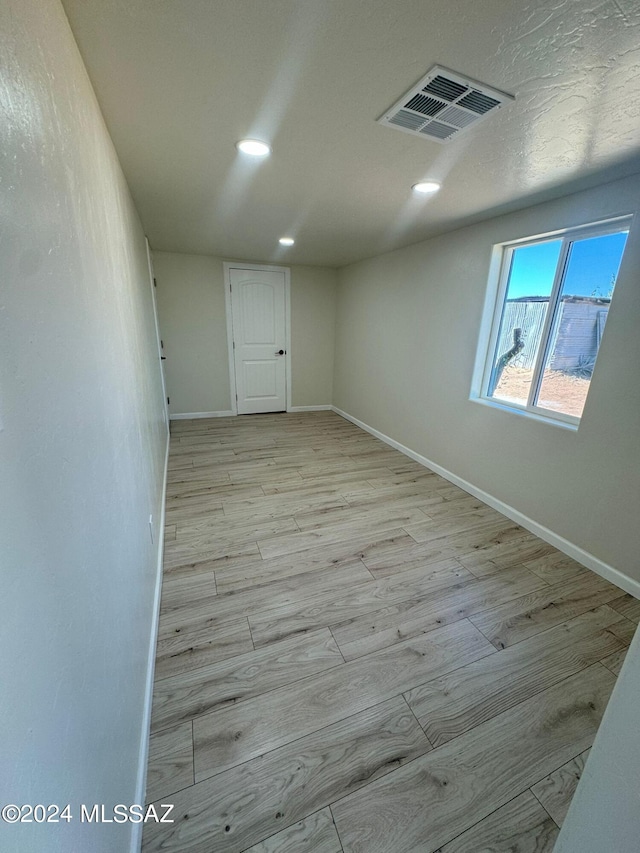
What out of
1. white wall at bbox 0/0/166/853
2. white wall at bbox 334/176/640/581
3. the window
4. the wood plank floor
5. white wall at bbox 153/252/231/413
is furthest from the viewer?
white wall at bbox 153/252/231/413

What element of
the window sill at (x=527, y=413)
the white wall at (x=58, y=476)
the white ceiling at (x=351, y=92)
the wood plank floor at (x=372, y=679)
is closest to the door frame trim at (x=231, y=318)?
the white ceiling at (x=351, y=92)

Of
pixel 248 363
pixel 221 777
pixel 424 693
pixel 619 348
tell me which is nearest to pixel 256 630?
pixel 221 777

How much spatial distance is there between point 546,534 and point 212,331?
14.8 ft

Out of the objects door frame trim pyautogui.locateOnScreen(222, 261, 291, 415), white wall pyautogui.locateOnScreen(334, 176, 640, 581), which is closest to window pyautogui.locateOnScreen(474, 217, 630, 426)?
white wall pyautogui.locateOnScreen(334, 176, 640, 581)

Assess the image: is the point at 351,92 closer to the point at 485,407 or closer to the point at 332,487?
the point at 485,407

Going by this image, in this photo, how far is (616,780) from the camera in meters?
0.62

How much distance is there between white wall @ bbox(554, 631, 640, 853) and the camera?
0.59m

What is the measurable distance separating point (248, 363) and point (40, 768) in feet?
16.2

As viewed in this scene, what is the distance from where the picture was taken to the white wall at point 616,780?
1.94 ft

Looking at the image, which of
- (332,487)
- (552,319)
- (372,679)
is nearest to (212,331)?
(332,487)

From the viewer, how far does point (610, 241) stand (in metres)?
2.03

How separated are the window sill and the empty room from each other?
28 mm

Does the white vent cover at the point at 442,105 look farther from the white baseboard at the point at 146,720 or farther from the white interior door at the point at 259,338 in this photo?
the white interior door at the point at 259,338

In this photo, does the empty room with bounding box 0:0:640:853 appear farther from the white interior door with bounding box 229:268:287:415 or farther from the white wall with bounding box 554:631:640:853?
the white interior door with bounding box 229:268:287:415
